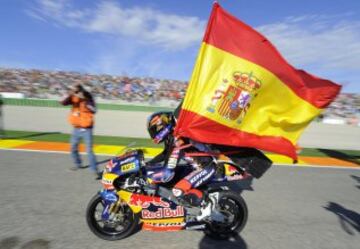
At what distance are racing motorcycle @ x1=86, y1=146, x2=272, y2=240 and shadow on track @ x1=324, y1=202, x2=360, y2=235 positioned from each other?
1741 mm

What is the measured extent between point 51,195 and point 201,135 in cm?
295

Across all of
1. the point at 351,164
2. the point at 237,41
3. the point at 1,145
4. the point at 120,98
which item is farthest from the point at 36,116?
Result: the point at 237,41

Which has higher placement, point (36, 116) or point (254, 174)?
point (254, 174)

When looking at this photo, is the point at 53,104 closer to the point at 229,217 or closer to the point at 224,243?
the point at 229,217

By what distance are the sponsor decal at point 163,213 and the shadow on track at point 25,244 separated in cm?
110

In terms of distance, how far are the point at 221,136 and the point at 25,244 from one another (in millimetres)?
2442

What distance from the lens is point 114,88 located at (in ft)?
104

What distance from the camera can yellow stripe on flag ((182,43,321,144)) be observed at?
351 cm

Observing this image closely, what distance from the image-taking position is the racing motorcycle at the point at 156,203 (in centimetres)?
373

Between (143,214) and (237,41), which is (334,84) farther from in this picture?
(143,214)

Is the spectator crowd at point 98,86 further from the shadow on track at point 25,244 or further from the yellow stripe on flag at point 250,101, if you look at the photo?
the yellow stripe on flag at point 250,101

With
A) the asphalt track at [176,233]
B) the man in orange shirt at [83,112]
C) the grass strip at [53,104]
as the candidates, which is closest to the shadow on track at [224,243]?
the asphalt track at [176,233]

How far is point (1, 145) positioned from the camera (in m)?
8.88

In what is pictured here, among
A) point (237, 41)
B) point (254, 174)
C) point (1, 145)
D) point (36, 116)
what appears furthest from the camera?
point (36, 116)
